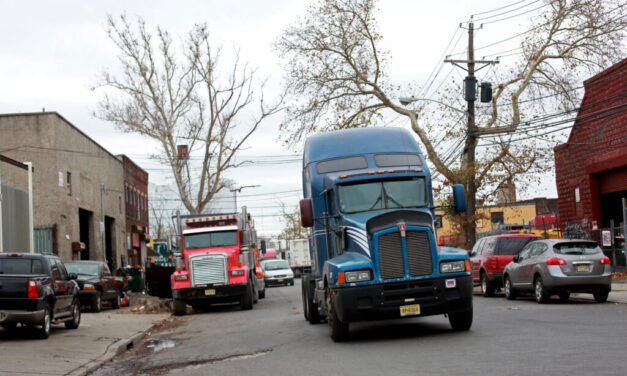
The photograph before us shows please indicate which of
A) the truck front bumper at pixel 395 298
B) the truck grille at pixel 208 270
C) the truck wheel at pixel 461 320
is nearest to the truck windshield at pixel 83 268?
the truck grille at pixel 208 270

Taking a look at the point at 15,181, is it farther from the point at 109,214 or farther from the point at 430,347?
the point at 430,347

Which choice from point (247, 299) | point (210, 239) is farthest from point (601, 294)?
point (210, 239)

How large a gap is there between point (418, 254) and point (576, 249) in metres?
8.30

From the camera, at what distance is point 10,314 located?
14961 mm

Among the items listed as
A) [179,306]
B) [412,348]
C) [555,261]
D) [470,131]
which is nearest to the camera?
[412,348]

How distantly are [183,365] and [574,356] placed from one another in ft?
18.6

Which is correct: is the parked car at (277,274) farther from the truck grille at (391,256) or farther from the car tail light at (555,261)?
the truck grille at (391,256)

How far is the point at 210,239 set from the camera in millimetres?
26078

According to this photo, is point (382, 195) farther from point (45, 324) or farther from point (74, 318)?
point (74, 318)

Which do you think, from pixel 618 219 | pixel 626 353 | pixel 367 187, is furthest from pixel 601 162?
pixel 626 353

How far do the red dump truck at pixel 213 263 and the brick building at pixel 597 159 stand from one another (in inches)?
548

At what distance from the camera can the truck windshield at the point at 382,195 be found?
13.8 m

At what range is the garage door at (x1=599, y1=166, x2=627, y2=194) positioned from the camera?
31062 mm

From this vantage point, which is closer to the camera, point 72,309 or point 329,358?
point 329,358
